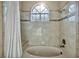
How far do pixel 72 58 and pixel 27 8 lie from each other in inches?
58.6

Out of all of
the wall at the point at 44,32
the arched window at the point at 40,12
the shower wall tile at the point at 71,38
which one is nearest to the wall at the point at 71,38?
the shower wall tile at the point at 71,38

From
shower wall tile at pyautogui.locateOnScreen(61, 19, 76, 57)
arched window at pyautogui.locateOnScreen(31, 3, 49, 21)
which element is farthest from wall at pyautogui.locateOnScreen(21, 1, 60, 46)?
shower wall tile at pyautogui.locateOnScreen(61, 19, 76, 57)

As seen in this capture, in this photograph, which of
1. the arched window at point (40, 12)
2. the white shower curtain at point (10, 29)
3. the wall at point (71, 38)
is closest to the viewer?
the white shower curtain at point (10, 29)

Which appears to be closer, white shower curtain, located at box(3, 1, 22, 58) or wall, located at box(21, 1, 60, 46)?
white shower curtain, located at box(3, 1, 22, 58)

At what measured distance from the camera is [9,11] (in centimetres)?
169

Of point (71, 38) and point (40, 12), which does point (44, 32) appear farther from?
point (71, 38)

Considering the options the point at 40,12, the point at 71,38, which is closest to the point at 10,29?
the point at 71,38

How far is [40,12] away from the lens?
2.99 metres

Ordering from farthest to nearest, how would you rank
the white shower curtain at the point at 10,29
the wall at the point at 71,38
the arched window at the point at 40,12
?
the arched window at the point at 40,12
the wall at the point at 71,38
the white shower curtain at the point at 10,29

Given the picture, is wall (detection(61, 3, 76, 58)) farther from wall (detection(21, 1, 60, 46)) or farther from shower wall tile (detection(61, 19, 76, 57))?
wall (detection(21, 1, 60, 46))

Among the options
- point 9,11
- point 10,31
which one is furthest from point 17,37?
point 9,11

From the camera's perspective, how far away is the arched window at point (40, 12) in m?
2.92

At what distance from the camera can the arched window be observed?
2919mm

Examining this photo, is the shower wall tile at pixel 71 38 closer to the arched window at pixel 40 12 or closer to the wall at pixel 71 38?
the wall at pixel 71 38
